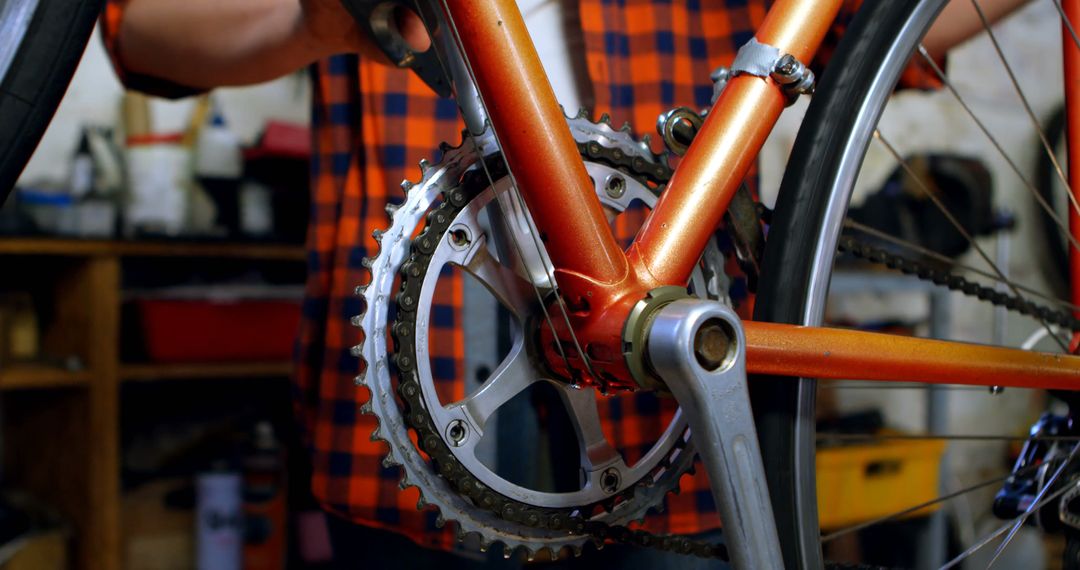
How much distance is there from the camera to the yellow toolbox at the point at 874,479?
1442 mm

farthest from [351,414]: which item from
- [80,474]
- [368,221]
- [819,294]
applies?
[80,474]

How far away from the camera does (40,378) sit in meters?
1.40

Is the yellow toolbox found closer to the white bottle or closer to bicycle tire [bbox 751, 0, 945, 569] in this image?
bicycle tire [bbox 751, 0, 945, 569]

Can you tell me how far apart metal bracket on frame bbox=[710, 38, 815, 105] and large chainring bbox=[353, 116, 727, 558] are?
73mm

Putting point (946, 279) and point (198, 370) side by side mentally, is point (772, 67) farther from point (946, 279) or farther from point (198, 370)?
point (198, 370)

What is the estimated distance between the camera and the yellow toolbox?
144cm

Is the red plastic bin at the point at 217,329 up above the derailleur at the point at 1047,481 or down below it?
above

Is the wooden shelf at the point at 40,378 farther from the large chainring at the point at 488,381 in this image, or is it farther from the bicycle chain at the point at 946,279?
the bicycle chain at the point at 946,279

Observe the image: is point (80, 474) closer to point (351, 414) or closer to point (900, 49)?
point (351, 414)

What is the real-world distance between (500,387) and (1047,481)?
1.25ft

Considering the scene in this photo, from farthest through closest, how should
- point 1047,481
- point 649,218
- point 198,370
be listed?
1. point 198,370
2. point 1047,481
3. point 649,218

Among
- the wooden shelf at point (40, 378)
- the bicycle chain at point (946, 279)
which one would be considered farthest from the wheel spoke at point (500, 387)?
the wooden shelf at point (40, 378)

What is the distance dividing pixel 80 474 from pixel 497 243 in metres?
1.26

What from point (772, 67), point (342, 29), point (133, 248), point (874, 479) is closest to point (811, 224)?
point (772, 67)
